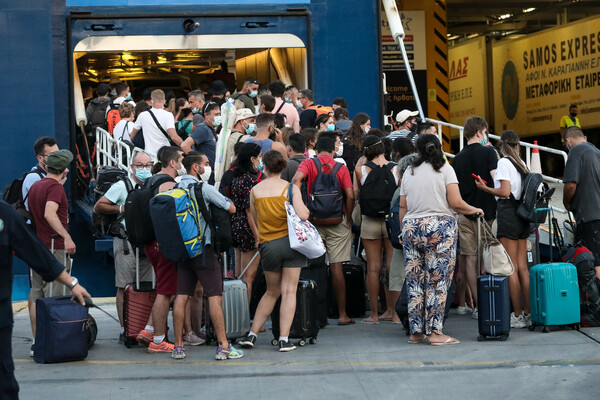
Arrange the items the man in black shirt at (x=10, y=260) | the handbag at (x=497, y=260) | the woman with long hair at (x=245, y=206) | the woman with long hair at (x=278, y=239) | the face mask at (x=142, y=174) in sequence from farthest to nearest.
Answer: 1. the face mask at (x=142, y=174)
2. the woman with long hair at (x=245, y=206)
3. the handbag at (x=497, y=260)
4. the woman with long hair at (x=278, y=239)
5. the man in black shirt at (x=10, y=260)

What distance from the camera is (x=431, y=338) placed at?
8.92 meters

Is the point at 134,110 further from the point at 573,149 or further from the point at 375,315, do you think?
the point at 573,149

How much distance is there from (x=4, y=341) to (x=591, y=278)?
571 cm

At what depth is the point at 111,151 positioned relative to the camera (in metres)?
13.2

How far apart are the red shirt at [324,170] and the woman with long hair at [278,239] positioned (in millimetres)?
1016

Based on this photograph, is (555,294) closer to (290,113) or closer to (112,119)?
(290,113)

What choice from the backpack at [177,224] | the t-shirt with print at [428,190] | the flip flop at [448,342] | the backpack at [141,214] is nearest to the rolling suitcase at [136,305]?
the backpack at [141,214]

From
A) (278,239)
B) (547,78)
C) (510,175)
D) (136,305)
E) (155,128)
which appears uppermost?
(547,78)

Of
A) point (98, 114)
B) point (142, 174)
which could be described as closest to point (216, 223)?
point (142, 174)

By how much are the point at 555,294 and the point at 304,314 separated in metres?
2.24

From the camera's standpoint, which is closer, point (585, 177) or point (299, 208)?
point (299, 208)

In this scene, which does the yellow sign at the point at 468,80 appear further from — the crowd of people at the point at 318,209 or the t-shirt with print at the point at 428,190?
the t-shirt with print at the point at 428,190

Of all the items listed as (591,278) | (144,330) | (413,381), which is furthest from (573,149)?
(144,330)

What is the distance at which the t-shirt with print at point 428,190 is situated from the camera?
8.75 meters
